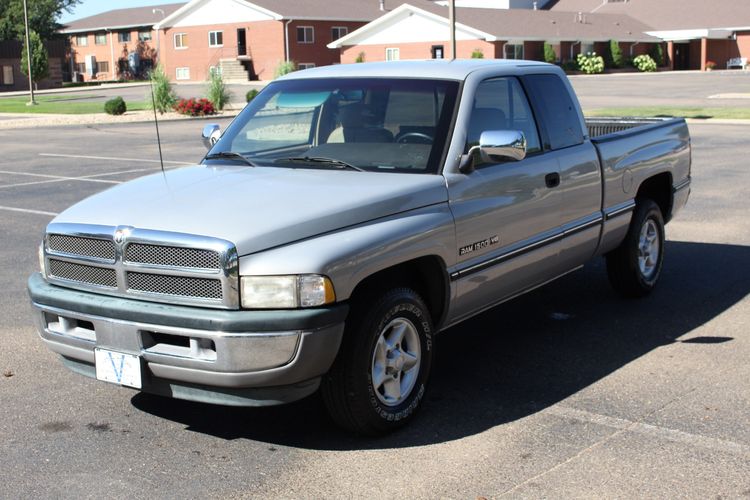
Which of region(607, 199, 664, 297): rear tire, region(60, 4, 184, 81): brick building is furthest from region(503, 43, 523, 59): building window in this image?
region(607, 199, 664, 297): rear tire

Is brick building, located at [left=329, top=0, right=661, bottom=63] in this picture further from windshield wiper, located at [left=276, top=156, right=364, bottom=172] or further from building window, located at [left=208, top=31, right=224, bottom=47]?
windshield wiper, located at [left=276, top=156, right=364, bottom=172]

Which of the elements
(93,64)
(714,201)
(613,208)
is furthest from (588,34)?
(613,208)

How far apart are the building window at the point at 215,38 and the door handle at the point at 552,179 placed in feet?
230

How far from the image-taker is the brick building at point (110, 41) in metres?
87.4

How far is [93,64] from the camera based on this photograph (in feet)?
298

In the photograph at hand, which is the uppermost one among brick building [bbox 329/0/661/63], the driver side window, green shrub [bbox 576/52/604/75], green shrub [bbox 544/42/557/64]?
brick building [bbox 329/0/661/63]

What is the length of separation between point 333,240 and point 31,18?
87346 millimetres

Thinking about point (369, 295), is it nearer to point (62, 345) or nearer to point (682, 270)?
point (62, 345)

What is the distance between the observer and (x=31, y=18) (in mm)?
84500

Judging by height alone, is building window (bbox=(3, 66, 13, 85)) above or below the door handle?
above

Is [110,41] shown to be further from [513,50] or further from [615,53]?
[615,53]

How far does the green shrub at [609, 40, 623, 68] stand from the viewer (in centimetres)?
7431

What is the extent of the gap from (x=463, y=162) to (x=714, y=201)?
8.50 meters

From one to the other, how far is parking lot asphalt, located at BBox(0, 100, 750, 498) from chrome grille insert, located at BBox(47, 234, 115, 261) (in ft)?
3.27
